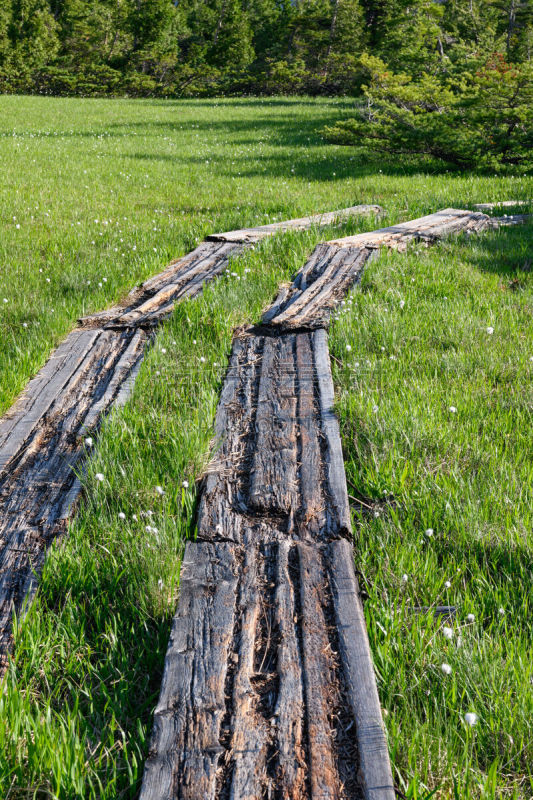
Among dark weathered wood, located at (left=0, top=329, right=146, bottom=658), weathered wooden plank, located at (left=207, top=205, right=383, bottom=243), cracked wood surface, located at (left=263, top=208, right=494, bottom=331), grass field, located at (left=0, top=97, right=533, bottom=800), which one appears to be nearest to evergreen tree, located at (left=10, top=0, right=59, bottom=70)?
weathered wooden plank, located at (left=207, top=205, right=383, bottom=243)

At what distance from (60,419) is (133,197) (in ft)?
27.3

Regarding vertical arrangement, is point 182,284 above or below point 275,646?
above

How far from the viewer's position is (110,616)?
7.68ft

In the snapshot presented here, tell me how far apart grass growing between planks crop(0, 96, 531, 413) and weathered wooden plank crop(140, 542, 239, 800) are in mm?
2203

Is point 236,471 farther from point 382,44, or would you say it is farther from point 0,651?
point 382,44

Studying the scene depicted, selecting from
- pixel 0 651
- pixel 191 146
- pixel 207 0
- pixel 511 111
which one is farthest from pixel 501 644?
pixel 207 0

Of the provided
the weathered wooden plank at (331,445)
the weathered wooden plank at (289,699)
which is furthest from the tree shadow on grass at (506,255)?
the weathered wooden plank at (289,699)

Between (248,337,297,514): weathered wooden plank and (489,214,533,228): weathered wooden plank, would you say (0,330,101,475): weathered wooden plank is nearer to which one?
(248,337,297,514): weathered wooden plank

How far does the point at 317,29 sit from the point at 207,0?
23869 mm

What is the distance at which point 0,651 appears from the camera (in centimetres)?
217

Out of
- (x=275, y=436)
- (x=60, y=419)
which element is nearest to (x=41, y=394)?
(x=60, y=419)

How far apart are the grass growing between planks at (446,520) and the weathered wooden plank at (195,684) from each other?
0.56 metres

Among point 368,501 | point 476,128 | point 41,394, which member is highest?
point 476,128

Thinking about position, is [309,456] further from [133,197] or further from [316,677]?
[133,197]
